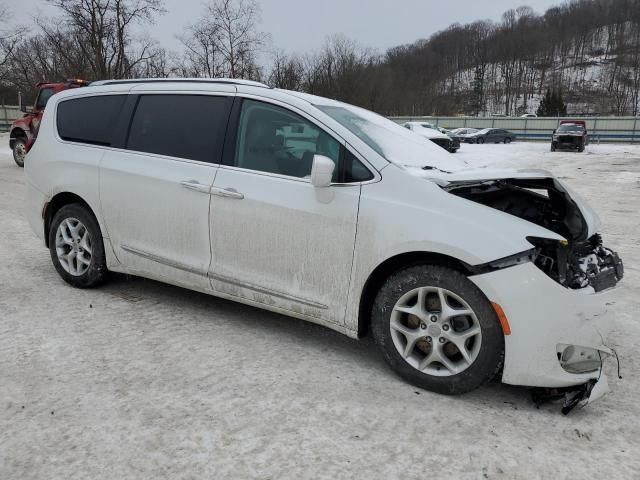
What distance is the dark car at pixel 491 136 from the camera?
128 feet

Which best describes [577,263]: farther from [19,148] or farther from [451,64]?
[451,64]

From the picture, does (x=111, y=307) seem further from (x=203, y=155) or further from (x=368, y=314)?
(x=368, y=314)

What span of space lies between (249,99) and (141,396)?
2.00 meters

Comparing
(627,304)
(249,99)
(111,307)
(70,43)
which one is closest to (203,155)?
(249,99)

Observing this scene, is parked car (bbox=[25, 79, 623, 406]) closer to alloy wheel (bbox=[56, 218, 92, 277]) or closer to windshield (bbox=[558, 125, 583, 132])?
alloy wheel (bbox=[56, 218, 92, 277])

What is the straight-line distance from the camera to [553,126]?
159ft

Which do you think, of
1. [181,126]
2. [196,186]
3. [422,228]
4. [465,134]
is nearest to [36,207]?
[181,126]

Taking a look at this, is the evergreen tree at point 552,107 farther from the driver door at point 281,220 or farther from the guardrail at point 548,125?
the driver door at point 281,220

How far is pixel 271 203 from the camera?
3.24 m

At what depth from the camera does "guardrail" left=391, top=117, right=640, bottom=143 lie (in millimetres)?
44188

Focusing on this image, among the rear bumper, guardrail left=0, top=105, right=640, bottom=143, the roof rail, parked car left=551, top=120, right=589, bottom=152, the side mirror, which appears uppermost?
guardrail left=0, top=105, right=640, bottom=143

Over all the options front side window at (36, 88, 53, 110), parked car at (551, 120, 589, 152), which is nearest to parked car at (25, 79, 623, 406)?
front side window at (36, 88, 53, 110)

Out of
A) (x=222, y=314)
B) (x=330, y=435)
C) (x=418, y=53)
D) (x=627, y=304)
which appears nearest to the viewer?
(x=330, y=435)

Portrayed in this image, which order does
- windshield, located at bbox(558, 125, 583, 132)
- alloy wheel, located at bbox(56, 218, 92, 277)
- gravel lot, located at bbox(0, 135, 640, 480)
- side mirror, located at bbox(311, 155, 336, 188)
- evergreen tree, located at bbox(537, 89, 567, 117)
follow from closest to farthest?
gravel lot, located at bbox(0, 135, 640, 480) → side mirror, located at bbox(311, 155, 336, 188) → alloy wheel, located at bbox(56, 218, 92, 277) → windshield, located at bbox(558, 125, 583, 132) → evergreen tree, located at bbox(537, 89, 567, 117)
